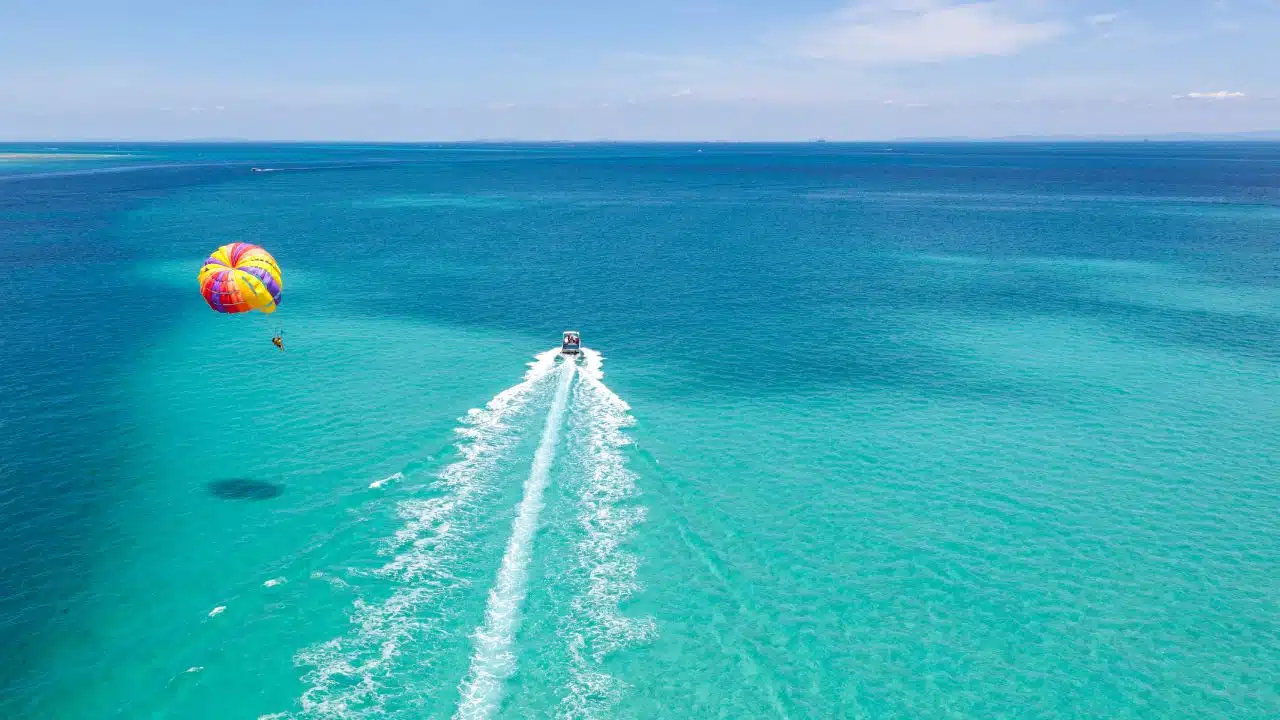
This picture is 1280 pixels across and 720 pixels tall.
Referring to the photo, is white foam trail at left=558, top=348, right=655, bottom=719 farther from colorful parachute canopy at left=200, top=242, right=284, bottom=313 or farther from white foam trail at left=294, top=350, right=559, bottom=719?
colorful parachute canopy at left=200, top=242, right=284, bottom=313

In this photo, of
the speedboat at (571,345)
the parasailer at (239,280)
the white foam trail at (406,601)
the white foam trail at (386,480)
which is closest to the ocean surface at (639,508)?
the white foam trail at (406,601)

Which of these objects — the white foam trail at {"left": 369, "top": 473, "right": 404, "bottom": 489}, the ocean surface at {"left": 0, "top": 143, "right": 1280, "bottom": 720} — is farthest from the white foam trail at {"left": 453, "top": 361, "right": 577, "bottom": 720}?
the white foam trail at {"left": 369, "top": 473, "right": 404, "bottom": 489}

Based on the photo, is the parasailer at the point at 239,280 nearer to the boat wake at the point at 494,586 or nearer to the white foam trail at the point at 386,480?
the white foam trail at the point at 386,480

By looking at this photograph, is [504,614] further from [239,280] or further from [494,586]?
[239,280]

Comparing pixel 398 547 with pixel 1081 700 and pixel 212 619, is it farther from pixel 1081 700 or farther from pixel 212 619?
pixel 1081 700

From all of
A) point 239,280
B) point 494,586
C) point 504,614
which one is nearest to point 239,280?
point 239,280

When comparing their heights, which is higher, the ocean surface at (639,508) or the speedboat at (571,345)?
the speedboat at (571,345)
